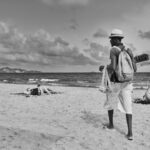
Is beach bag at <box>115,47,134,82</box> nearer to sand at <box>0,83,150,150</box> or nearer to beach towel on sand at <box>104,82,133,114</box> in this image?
beach towel on sand at <box>104,82,133,114</box>

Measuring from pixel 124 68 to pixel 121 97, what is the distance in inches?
25.7

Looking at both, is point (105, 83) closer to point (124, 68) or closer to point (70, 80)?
point (124, 68)

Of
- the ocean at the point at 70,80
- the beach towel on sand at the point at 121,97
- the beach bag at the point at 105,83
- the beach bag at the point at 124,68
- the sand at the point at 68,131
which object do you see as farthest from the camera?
the ocean at the point at 70,80

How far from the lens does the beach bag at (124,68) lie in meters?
4.74

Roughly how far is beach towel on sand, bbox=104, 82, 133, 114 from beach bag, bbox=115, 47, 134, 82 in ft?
0.62

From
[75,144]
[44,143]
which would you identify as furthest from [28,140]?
[75,144]

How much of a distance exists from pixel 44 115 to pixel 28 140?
2618 mm

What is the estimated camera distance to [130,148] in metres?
4.40

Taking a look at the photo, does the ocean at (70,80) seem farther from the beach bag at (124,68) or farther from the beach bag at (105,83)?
the beach bag at (124,68)

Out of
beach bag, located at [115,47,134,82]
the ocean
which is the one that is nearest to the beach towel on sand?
beach bag, located at [115,47,134,82]

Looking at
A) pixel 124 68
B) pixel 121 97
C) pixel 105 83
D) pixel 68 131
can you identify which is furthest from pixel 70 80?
pixel 124 68

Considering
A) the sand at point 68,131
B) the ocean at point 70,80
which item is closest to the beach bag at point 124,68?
the sand at point 68,131

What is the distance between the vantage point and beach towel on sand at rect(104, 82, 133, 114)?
4.88 m

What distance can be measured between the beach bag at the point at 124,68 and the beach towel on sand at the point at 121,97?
189mm
